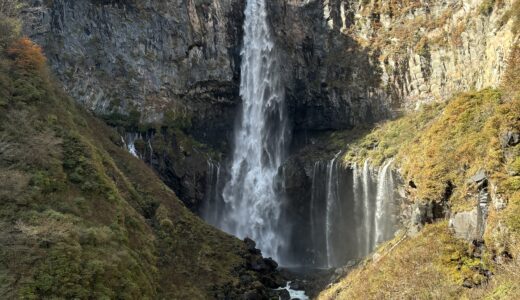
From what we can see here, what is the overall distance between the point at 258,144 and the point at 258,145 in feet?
0.46

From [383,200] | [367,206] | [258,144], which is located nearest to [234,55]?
[258,144]

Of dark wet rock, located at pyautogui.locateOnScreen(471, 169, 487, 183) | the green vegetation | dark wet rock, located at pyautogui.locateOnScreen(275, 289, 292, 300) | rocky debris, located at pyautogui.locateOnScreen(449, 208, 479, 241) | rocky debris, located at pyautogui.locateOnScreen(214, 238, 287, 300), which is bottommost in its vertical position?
dark wet rock, located at pyautogui.locateOnScreen(275, 289, 292, 300)

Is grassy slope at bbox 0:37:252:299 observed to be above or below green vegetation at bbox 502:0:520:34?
below

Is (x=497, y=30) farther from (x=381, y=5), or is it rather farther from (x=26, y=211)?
(x=26, y=211)

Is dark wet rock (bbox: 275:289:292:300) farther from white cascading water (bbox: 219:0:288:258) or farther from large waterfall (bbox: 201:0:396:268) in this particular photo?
white cascading water (bbox: 219:0:288:258)

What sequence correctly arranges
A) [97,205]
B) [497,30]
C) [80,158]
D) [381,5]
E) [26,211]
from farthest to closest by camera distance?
1. [381,5]
2. [497,30]
3. [80,158]
4. [97,205]
5. [26,211]

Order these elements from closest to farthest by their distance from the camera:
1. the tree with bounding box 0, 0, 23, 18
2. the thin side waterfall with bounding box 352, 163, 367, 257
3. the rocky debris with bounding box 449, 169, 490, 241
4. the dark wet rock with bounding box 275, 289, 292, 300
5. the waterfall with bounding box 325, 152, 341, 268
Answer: the rocky debris with bounding box 449, 169, 490, 241, the dark wet rock with bounding box 275, 289, 292, 300, the tree with bounding box 0, 0, 23, 18, the thin side waterfall with bounding box 352, 163, 367, 257, the waterfall with bounding box 325, 152, 341, 268

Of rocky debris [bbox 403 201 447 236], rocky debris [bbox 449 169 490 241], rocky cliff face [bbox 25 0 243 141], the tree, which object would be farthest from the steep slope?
rocky debris [bbox 449 169 490 241]

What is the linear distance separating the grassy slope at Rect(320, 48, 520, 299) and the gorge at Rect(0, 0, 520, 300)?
4.5 inches

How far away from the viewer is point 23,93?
33.1 metres

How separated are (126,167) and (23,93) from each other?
10873mm

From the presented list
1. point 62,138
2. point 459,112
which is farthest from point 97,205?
point 459,112

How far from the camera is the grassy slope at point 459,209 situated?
19266 millimetres

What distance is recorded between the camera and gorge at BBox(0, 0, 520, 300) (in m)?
22.9
